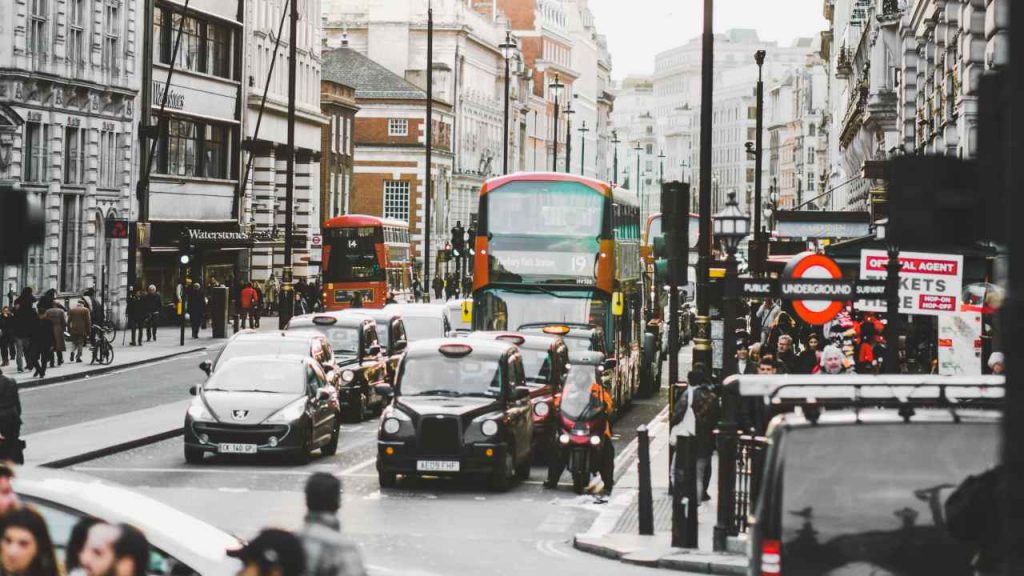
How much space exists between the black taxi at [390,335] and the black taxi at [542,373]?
18.4ft

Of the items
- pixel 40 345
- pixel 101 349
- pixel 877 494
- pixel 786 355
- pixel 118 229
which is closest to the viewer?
pixel 877 494

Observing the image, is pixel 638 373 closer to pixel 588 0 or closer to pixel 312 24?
pixel 312 24

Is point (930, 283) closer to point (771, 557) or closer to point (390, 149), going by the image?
point (771, 557)

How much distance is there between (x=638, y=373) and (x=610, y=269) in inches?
291

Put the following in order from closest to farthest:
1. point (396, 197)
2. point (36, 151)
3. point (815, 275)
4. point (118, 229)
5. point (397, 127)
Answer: point (815, 275) < point (36, 151) < point (118, 229) < point (396, 197) < point (397, 127)

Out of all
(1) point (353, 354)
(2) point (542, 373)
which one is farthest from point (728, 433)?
(1) point (353, 354)

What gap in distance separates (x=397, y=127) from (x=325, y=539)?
10122 cm

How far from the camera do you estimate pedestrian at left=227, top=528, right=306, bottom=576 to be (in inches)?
270

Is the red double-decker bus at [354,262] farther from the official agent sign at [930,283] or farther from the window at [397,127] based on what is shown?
the window at [397,127]

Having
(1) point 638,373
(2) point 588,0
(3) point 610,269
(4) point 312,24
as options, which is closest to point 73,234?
→ (1) point 638,373

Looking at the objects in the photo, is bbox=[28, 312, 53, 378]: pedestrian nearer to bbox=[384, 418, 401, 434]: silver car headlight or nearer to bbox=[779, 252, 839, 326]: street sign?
bbox=[384, 418, 401, 434]: silver car headlight

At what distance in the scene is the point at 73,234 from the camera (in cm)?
5091

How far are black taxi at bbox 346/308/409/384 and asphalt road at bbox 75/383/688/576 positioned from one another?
6.73m

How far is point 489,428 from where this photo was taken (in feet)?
69.3
